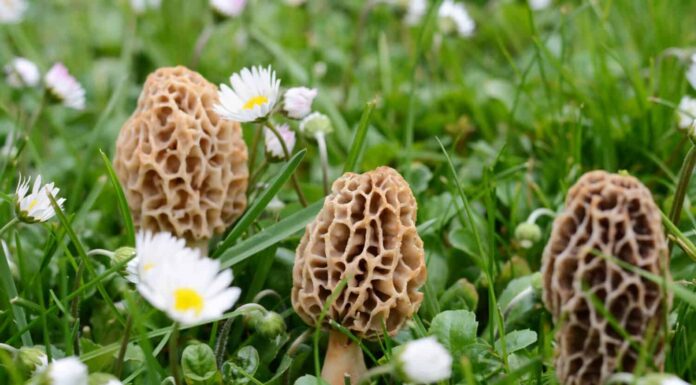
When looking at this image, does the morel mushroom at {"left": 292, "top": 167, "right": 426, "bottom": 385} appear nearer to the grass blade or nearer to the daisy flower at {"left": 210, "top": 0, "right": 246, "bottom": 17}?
the grass blade

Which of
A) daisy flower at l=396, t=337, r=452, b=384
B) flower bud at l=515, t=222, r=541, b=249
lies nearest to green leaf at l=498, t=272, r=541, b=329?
flower bud at l=515, t=222, r=541, b=249

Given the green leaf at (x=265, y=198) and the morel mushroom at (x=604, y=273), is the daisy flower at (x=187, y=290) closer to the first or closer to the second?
the green leaf at (x=265, y=198)

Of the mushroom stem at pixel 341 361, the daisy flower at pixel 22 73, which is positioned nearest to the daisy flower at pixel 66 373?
the mushroom stem at pixel 341 361

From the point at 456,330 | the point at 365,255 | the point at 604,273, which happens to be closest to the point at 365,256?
the point at 365,255

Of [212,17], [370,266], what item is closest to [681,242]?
[370,266]

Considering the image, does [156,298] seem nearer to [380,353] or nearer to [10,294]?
[10,294]
